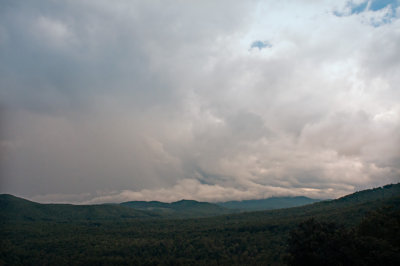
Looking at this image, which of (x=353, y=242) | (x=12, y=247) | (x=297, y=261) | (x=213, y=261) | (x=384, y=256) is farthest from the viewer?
(x=12, y=247)

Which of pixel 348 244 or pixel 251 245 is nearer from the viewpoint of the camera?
pixel 348 244

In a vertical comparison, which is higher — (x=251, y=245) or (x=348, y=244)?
(x=348, y=244)

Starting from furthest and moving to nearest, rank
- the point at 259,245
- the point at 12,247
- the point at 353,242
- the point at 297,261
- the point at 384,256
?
the point at 12,247, the point at 259,245, the point at 297,261, the point at 353,242, the point at 384,256

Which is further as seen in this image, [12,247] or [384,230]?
[12,247]

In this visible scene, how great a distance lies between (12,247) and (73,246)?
1363 inches

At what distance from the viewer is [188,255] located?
149 meters

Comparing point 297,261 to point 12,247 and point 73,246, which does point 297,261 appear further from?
point 12,247

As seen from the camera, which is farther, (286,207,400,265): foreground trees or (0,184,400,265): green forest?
(0,184,400,265): green forest

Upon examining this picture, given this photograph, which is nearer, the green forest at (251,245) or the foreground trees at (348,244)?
the foreground trees at (348,244)

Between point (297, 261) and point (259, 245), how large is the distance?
83.6 metres

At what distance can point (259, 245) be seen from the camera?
470 ft

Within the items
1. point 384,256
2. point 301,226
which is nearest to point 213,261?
point 301,226

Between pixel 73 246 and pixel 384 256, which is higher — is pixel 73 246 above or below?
below

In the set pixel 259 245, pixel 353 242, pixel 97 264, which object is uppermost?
pixel 353 242
